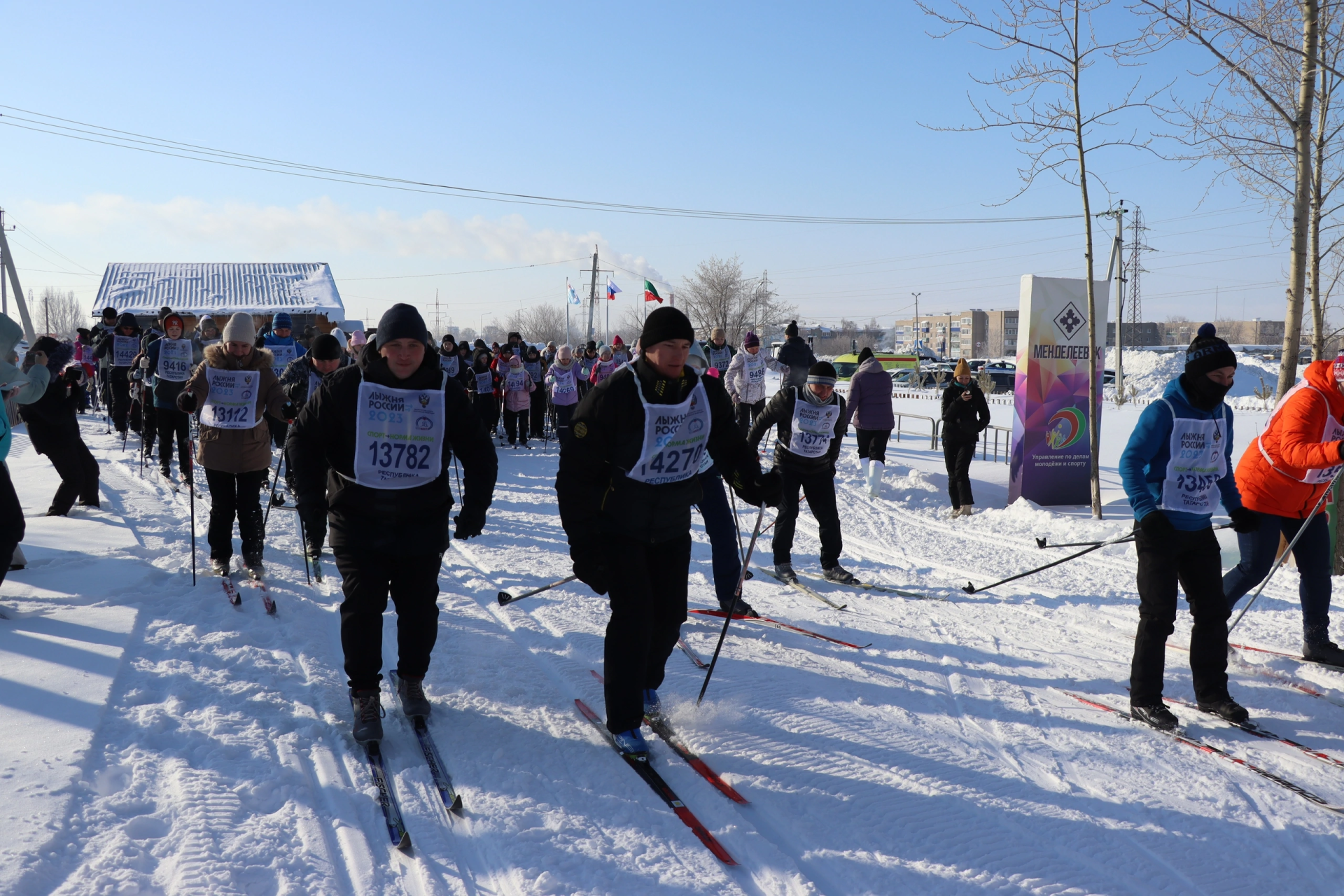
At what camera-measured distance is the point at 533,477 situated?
12.7 m

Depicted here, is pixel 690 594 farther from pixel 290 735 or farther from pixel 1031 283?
pixel 1031 283

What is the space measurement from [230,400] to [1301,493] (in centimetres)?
688

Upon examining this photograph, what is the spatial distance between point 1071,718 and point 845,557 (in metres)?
3.95

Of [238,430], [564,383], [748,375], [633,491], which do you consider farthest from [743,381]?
[633,491]

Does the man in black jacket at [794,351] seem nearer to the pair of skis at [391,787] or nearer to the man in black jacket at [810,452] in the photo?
the man in black jacket at [810,452]

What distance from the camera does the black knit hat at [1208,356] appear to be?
4.21 meters

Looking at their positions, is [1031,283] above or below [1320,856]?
above

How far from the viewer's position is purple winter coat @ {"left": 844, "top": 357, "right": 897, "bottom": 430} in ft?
37.2

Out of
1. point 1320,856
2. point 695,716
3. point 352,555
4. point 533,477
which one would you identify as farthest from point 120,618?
point 533,477

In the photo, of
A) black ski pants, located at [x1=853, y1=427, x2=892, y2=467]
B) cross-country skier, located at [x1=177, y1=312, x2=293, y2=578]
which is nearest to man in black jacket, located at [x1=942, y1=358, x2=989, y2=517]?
black ski pants, located at [x1=853, y1=427, x2=892, y2=467]

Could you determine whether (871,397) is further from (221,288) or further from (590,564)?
(221,288)

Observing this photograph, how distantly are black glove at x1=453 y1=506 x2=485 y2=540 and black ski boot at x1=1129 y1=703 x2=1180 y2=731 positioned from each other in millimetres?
3368

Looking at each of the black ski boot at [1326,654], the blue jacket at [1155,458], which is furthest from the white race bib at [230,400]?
the black ski boot at [1326,654]

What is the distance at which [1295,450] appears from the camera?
4.68 meters
